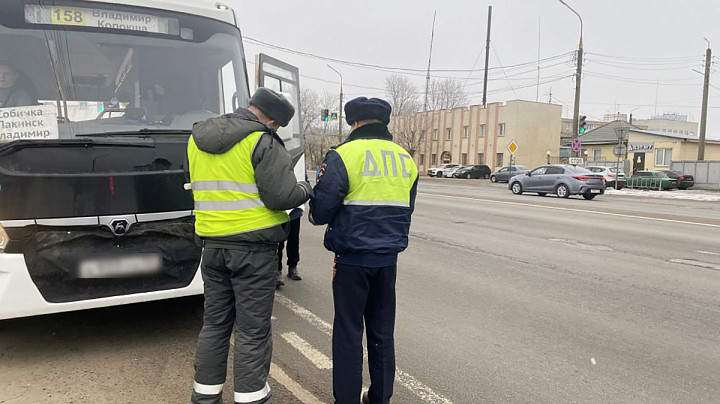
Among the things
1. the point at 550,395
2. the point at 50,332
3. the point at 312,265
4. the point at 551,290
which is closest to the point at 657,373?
the point at 550,395

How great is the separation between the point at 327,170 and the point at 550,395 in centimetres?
224

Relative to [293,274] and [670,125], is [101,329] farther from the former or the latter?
[670,125]

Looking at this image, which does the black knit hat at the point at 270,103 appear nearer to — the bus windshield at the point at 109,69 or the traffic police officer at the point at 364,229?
the traffic police officer at the point at 364,229

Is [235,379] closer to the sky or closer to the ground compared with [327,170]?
closer to the ground

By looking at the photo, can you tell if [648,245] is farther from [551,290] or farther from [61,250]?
[61,250]

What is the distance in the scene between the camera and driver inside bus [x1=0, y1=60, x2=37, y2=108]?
3564mm

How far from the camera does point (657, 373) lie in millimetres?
3709

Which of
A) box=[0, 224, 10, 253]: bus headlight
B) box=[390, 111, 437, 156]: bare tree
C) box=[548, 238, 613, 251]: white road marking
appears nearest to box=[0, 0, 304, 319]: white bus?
box=[0, 224, 10, 253]: bus headlight

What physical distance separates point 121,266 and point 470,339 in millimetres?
3001

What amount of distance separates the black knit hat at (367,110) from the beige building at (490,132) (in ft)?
150

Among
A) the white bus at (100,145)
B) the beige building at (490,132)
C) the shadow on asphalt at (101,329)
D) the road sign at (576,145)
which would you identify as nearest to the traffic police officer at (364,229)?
the white bus at (100,145)

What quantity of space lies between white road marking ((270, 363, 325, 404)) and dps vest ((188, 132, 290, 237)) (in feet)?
3.95

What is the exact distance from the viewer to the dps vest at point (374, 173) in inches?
108

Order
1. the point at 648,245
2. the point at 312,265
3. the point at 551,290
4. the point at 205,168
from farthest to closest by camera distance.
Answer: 1. the point at 648,245
2. the point at 312,265
3. the point at 551,290
4. the point at 205,168
